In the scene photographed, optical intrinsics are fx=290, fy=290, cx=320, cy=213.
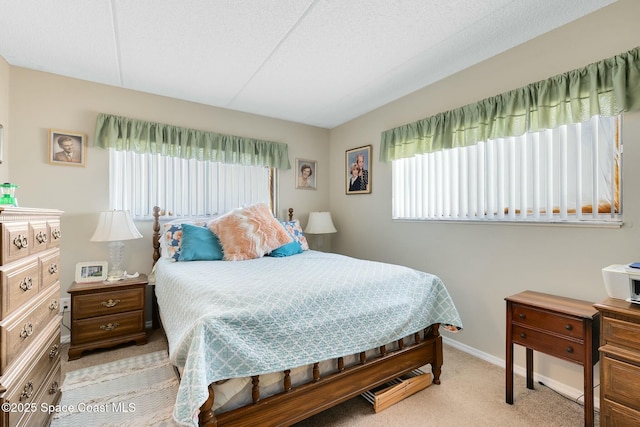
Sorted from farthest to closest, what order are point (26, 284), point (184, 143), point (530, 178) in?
point (184, 143) → point (530, 178) → point (26, 284)

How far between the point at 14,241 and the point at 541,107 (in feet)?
9.69

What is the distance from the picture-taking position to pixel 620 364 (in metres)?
1.33

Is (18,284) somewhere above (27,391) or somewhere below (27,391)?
above

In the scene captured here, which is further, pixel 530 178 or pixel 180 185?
pixel 180 185

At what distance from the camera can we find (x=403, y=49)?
222 cm

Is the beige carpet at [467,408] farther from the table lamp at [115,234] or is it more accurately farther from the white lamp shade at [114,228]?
the white lamp shade at [114,228]

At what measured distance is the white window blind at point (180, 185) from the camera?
2.97 metres

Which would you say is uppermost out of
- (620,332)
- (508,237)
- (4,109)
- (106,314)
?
(4,109)

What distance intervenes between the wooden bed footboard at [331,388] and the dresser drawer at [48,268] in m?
0.97

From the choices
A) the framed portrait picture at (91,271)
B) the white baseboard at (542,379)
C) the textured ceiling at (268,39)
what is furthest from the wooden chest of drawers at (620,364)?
the framed portrait picture at (91,271)

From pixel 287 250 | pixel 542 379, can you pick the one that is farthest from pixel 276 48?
pixel 542 379

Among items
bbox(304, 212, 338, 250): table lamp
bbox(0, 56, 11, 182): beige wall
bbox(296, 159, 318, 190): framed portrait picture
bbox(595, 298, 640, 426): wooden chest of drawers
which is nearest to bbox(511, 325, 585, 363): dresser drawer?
bbox(595, 298, 640, 426): wooden chest of drawers

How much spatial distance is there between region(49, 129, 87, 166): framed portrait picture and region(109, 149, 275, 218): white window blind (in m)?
0.23

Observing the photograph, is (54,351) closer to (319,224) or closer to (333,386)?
(333,386)
